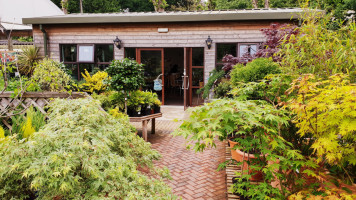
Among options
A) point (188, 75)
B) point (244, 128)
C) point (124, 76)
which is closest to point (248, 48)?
point (188, 75)

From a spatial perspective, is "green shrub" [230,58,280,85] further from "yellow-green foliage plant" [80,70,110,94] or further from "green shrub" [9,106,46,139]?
"yellow-green foliage plant" [80,70,110,94]

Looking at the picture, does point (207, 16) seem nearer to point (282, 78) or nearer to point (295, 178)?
point (282, 78)

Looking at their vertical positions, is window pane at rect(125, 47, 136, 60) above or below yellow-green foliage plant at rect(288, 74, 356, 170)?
above

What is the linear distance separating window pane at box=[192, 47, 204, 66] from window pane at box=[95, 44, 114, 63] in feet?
10.7

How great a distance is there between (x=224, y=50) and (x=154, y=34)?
2712mm

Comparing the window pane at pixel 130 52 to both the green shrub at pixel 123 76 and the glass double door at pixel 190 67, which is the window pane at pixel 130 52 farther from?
the green shrub at pixel 123 76

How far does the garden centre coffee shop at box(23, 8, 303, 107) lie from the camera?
9.79 m

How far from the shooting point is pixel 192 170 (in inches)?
203

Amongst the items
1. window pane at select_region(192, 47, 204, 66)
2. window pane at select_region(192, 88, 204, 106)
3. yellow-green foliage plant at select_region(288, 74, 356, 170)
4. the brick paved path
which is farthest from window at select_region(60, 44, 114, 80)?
yellow-green foliage plant at select_region(288, 74, 356, 170)

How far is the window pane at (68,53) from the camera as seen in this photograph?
11.3 meters

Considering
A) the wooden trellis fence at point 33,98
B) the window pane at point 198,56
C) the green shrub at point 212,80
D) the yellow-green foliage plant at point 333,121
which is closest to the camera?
the yellow-green foliage plant at point 333,121

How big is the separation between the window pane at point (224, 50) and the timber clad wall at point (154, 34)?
0.20 m

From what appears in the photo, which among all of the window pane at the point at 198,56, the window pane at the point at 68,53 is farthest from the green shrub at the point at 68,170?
the window pane at the point at 68,53

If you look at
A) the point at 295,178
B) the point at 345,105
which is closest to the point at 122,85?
the point at 295,178
